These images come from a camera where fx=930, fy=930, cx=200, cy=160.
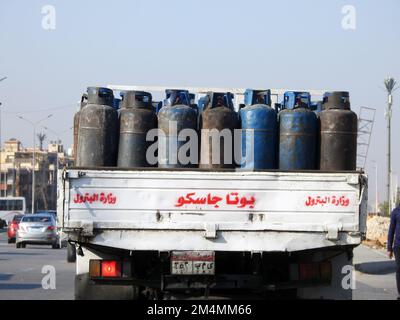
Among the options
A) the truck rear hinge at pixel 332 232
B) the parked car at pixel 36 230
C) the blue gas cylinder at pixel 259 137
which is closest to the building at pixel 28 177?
the parked car at pixel 36 230

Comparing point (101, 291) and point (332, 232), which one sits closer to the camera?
point (332, 232)

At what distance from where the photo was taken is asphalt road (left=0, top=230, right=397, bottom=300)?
51.9 feet

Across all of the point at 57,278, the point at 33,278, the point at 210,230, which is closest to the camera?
the point at 210,230

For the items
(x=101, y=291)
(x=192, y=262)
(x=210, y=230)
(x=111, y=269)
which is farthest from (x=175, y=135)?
(x=101, y=291)

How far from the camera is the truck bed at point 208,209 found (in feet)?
32.5

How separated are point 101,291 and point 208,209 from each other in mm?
1726

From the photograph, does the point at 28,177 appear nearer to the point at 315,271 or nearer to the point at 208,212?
the point at 315,271

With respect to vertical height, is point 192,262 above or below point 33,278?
above

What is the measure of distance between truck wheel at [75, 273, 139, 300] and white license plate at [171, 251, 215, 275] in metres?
0.82

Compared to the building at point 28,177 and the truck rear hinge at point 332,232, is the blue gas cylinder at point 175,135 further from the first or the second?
the building at point 28,177

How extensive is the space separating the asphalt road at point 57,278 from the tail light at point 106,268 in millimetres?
4521

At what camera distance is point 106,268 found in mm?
10422

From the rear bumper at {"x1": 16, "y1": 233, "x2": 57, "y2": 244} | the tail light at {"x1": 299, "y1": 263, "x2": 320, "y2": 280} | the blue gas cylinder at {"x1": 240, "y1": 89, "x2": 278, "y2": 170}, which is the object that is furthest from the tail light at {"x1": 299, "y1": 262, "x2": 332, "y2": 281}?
the rear bumper at {"x1": 16, "y1": 233, "x2": 57, "y2": 244}
